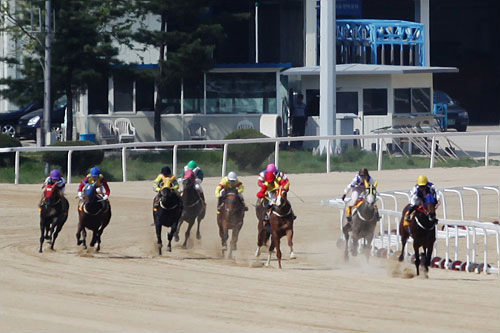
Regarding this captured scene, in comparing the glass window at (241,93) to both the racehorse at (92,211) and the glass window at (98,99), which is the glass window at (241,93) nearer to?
the glass window at (98,99)

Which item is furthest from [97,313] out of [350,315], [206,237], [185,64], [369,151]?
[185,64]

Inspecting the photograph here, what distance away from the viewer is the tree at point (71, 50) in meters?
30.3

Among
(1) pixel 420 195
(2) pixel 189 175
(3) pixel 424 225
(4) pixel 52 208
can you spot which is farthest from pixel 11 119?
(3) pixel 424 225

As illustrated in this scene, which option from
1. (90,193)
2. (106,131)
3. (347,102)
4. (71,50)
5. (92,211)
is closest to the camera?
(90,193)

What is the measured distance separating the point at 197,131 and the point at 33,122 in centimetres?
598

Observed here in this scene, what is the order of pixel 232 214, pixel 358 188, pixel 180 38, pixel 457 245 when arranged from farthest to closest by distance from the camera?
pixel 180 38 < pixel 232 214 < pixel 358 188 < pixel 457 245

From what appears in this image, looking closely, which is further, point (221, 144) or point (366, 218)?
point (221, 144)

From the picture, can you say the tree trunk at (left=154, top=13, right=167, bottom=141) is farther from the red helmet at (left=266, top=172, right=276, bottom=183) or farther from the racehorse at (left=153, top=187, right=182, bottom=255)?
the red helmet at (left=266, top=172, right=276, bottom=183)

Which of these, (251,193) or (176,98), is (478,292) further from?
(176,98)

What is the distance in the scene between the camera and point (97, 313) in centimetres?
1160

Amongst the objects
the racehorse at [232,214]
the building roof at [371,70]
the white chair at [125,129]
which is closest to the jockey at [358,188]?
the racehorse at [232,214]

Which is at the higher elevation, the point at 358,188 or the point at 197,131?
the point at 197,131

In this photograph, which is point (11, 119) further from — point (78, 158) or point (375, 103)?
point (78, 158)

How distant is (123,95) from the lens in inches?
1310
